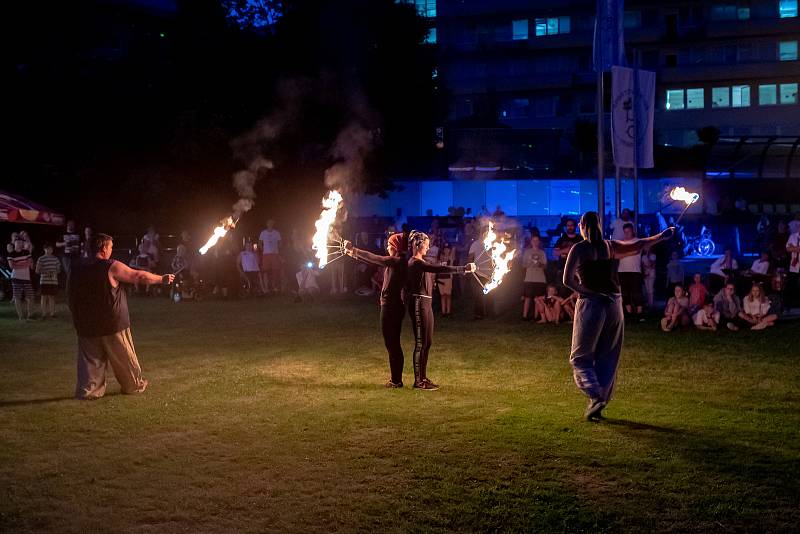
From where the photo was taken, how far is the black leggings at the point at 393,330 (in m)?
10.0

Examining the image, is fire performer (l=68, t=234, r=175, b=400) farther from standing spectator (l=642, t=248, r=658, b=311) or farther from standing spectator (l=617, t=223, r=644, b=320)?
standing spectator (l=642, t=248, r=658, b=311)

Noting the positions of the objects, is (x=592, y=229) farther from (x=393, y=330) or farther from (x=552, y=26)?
(x=552, y=26)

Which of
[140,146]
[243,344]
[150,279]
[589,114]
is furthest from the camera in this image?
[589,114]

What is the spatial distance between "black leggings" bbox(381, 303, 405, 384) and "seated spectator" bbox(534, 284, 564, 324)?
277 inches

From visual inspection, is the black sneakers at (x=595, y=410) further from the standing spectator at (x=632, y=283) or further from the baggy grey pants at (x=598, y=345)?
the standing spectator at (x=632, y=283)

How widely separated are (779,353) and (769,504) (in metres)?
7.43

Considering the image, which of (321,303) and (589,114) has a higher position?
(589,114)

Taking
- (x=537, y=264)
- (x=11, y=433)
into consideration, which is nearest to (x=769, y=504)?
(x=11, y=433)

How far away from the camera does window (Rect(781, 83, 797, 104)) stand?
56.7 m

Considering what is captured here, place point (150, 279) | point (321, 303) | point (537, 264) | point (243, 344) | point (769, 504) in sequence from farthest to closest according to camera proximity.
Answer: point (321, 303) → point (537, 264) → point (243, 344) → point (150, 279) → point (769, 504)

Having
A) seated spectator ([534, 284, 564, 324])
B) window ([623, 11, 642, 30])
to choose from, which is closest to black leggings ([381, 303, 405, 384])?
seated spectator ([534, 284, 564, 324])

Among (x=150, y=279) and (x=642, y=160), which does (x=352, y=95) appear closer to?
(x=642, y=160)

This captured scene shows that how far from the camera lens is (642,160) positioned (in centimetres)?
1748

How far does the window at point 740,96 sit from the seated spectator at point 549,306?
47.9 m
